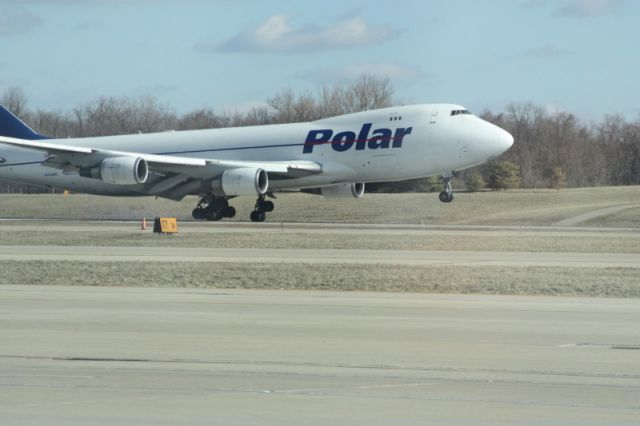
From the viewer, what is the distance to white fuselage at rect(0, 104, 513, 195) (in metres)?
46.6

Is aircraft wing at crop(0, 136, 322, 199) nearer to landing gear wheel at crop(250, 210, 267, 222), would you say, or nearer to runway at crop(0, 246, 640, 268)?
landing gear wheel at crop(250, 210, 267, 222)

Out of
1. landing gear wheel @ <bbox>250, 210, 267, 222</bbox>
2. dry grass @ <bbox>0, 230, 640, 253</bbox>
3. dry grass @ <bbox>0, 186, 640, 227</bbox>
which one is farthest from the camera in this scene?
dry grass @ <bbox>0, 186, 640, 227</bbox>

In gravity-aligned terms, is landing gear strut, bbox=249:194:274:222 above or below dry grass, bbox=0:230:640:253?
above

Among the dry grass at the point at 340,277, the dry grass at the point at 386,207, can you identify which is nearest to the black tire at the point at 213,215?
the dry grass at the point at 386,207

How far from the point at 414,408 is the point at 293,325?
6219mm

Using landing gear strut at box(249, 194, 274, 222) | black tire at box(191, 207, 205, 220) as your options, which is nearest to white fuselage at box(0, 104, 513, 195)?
landing gear strut at box(249, 194, 274, 222)

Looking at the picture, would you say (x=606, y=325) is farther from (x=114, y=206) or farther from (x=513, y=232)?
(x=114, y=206)

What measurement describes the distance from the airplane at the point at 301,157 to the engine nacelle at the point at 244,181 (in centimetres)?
4

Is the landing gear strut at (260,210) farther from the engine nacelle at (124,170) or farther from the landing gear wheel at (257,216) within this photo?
the engine nacelle at (124,170)

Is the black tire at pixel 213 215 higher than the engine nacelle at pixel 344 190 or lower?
lower

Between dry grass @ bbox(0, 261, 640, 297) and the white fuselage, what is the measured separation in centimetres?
2038

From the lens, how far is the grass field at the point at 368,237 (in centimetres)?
2306

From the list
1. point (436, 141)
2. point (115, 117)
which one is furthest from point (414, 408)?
point (115, 117)

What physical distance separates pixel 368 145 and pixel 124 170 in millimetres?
9956
